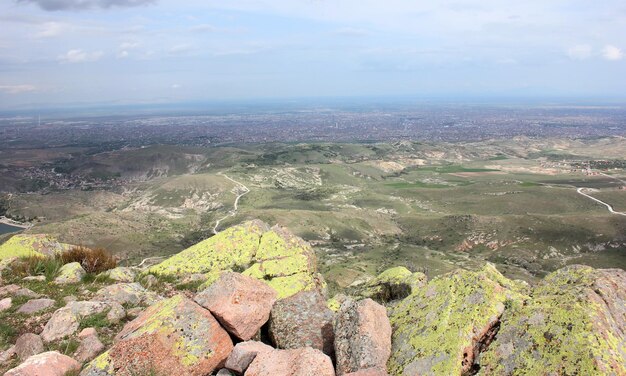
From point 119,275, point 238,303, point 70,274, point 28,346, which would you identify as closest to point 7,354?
point 28,346

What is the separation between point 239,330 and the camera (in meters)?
13.1

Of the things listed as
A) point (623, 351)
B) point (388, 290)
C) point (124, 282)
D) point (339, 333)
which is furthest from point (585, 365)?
point (124, 282)

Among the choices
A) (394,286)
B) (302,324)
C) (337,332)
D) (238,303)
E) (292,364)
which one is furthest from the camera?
(394,286)

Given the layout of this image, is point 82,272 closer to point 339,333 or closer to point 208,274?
point 208,274

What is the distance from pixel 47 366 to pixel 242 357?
5591mm

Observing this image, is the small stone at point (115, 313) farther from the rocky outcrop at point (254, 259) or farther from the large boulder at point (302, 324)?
the large boulder at point (302, 324)

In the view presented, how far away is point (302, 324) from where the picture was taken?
44.9 ft

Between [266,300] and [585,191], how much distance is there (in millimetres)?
215690

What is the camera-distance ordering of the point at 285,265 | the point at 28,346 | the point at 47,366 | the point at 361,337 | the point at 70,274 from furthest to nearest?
the point at 285,265, the point at 70,274, the point at 28,346, the point at 361,337, the point at 47,366

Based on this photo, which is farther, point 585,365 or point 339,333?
point 339,333

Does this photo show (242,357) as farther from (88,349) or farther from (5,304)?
(5,304)

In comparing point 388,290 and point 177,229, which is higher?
point 388,290

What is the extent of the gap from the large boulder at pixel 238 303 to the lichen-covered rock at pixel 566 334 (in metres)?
7.13

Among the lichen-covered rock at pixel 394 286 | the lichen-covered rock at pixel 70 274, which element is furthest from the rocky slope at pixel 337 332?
the lichen-covered rock at pixel 394 286
